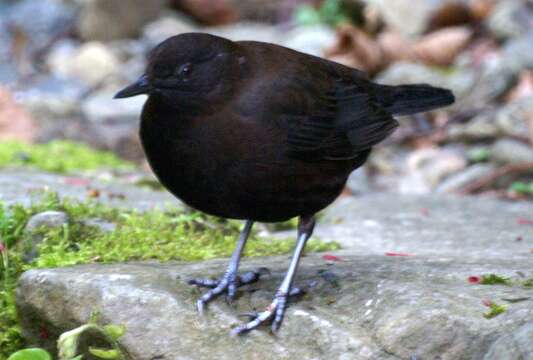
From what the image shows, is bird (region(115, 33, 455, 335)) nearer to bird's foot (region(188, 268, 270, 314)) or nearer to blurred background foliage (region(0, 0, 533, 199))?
bird's foot (region(188, 268, 270, 314))

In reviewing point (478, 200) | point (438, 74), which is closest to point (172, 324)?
point (478, 200)

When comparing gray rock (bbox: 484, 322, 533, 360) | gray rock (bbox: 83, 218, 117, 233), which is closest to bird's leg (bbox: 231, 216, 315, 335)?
gray rock (bbox: 484, 322, 533, 360)

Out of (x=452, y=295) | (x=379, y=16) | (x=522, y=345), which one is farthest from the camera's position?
(x=379, y=16)

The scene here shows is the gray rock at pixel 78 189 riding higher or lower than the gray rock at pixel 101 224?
lower

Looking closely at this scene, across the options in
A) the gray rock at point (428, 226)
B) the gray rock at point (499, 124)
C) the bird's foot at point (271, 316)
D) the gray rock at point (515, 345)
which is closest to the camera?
the gray rock at point (515, 345)

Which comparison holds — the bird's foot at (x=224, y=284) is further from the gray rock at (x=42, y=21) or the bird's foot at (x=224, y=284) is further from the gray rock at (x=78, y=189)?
the gray rock at (x=42, y=21)

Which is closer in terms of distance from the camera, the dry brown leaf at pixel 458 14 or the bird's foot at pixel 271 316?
the bird's foot at pixel 271 316

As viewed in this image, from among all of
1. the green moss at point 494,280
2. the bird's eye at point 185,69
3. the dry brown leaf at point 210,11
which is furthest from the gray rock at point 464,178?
the dry brown leaf at point 210,11

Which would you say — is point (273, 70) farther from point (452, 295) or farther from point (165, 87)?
point (452, 295)
